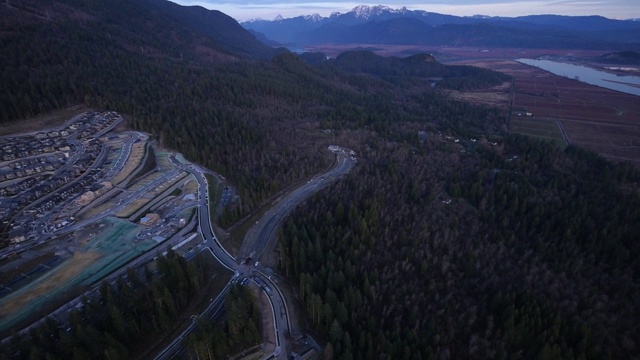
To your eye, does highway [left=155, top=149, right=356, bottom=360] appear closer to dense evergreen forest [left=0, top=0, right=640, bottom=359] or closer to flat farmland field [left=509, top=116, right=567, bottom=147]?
dense evergreen forest [left=0, top=0, right=640, bottom=359]

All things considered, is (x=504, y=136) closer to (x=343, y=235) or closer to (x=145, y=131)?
(x=343, y=235)

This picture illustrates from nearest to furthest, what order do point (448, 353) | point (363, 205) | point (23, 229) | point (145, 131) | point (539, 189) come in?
point (448, 353)
point (23, 229)
point (363, 205)
point (539, 189)
point (145, 131)

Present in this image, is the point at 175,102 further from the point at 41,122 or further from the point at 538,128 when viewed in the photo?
the point at 538,128

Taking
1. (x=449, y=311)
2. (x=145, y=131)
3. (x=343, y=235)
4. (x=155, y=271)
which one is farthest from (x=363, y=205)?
(x=145, y=131)

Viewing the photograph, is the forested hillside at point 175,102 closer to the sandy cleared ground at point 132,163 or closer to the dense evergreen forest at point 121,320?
the sandy cleared ground at point 132,163

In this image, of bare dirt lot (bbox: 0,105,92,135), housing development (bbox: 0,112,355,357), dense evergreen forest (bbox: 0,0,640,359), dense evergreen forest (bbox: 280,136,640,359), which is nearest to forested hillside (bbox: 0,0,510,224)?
dense evergreen forest (bbox: 0,0,640,359)

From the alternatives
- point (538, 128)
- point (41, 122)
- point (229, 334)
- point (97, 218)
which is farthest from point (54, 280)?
point (538, 128)

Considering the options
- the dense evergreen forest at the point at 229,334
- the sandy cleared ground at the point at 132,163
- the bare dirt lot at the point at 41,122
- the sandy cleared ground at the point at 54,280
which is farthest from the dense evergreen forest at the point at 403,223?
the sandy cleared ground at the point at 54,280
